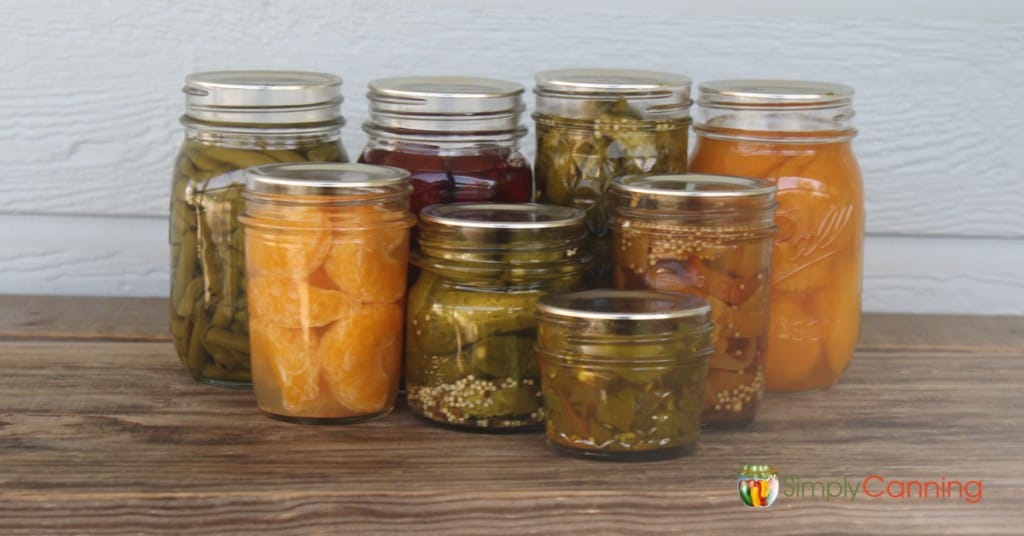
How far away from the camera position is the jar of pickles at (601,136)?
1.04 metres

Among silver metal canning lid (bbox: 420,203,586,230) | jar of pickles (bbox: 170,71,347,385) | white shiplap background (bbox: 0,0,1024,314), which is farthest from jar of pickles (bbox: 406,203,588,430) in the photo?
white shiplap background (bbox: 0,0,1024,314)

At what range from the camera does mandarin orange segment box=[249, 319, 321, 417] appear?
0.97 m

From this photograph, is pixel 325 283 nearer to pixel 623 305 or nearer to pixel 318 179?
pixel 318 179

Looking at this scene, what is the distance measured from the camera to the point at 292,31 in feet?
4.54

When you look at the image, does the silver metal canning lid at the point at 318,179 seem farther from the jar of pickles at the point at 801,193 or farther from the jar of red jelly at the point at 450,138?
the jar of pickles at the point at 801,193

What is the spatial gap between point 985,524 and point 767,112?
381mm

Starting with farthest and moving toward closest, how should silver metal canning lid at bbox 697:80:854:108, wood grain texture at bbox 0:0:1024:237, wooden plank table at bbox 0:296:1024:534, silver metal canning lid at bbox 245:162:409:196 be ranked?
wood grain texture at bbox 0:0:1024:237
silver metal canning lid at bbox 697:80:854:108
silver metal canning lid at bbox 245:162:409:196
wooden plank table at bbox 0:296:1024:534

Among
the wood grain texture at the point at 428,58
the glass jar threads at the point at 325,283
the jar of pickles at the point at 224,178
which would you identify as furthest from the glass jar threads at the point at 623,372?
the wood grain texture at the point at 428,58

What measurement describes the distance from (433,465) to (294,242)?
0.20m

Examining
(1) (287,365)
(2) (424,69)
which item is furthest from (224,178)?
(2) (424,69)

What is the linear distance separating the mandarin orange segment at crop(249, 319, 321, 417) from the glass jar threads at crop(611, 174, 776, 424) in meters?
0.25

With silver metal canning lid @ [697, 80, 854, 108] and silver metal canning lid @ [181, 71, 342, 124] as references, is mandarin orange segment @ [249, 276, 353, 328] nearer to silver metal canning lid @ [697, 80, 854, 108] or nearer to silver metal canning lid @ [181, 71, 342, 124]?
silver metal canning lid @ [181, 71, 342, 124]

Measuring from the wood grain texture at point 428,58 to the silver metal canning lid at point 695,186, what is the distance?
44 cm

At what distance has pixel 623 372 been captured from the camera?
88cm
